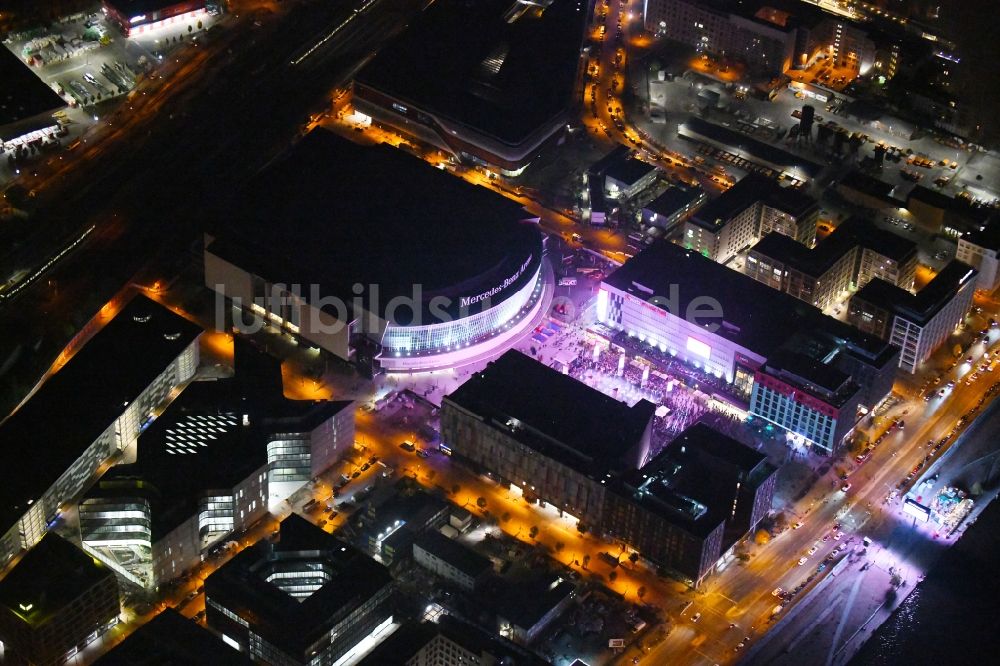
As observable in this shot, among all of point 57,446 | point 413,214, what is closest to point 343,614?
point 57,446

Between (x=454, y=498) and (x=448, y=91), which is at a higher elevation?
(x=448, y=91)

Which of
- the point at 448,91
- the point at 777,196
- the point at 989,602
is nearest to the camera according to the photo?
the point at 989,602

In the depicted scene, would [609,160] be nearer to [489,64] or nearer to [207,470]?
[489,64]

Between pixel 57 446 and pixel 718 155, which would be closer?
pixel 57 446

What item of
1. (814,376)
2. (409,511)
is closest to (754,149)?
(814,376)

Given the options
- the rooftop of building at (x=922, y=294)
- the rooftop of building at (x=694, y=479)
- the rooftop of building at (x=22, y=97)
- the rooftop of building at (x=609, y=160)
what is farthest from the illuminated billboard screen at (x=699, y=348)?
the rooftop of building at (x=22, y=97)

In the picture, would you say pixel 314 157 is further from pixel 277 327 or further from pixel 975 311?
pixel 975 311

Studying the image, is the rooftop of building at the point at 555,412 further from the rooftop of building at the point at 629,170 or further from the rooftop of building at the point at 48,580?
the rooftop of building at the point at 48,580

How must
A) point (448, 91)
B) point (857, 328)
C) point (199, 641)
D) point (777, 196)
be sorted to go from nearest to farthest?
1. point (199, 641)
2. point (857, 328)
3. point (777, 196)
4. point (448, 91)
